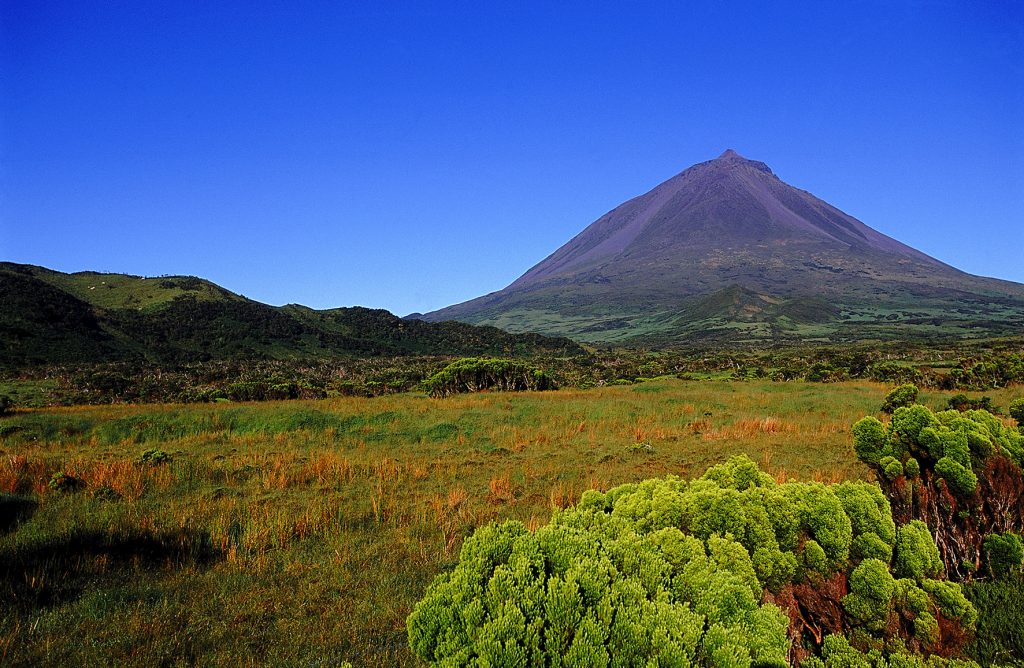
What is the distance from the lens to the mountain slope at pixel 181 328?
37.0m

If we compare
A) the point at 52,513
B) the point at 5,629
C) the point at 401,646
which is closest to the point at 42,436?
the point at 52,513

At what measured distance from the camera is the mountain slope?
37.0 m

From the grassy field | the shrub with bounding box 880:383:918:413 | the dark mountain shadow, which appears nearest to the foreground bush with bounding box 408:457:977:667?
the grassy field

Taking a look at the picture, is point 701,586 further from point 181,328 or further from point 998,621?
point 181,328

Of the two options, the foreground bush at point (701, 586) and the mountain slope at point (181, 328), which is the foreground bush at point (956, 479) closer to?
the foreground bush at point (701, 586)

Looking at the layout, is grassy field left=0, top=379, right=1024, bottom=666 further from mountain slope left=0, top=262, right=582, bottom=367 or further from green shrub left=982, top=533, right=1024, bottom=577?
mountain slope left=0, top=262, right=582, bottom=367

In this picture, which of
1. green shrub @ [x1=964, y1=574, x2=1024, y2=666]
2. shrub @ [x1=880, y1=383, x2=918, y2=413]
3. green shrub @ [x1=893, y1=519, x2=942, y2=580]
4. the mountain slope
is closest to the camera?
green shrub @ [x1=964, y1=574, x2=1024, y2=666]

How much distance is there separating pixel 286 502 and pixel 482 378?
683 inches

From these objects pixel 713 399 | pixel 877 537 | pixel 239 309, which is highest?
pixel 239 309

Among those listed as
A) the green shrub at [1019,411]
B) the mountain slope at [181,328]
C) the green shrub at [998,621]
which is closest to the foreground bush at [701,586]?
the green shrub at [998,621]

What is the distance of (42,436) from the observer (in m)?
11.7

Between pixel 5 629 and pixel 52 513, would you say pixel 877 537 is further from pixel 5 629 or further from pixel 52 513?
pixel 52 513

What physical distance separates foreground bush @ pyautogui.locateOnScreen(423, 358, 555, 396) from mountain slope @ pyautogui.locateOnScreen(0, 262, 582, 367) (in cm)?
2807

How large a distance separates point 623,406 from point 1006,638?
41.1 ft
